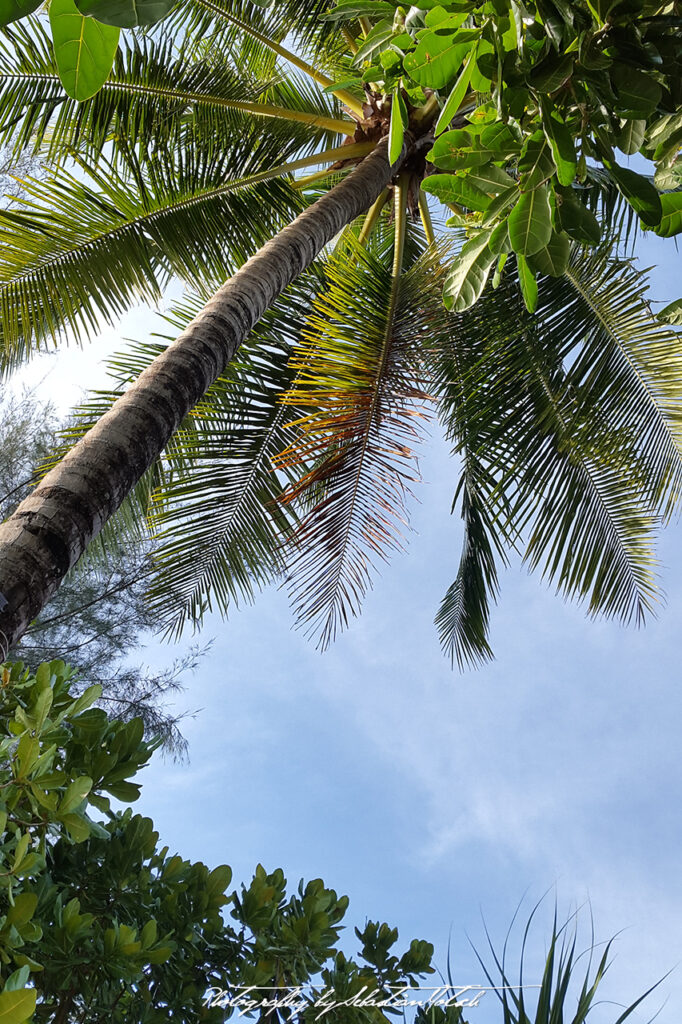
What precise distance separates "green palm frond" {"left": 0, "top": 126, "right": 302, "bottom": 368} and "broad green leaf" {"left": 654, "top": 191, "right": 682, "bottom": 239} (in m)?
3.92

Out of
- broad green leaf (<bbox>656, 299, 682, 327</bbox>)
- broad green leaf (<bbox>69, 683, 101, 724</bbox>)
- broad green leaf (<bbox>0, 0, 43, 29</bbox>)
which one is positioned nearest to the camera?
broad green leaf (<bbox>0, 0, 43, 29</bbox>)

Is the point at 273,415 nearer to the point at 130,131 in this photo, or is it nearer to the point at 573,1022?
the point at 130,131

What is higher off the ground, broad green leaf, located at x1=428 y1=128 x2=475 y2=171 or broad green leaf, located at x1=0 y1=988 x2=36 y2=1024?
broad green leaf, located at x1=428 y1=128 x2=475 y2=171

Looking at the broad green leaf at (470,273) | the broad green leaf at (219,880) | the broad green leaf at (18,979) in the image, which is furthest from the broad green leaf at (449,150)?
the broad green leaf at (219,880)

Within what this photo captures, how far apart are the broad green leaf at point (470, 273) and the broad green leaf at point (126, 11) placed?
2.05ft

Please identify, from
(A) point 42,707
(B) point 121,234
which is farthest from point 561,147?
(B) point 121,234

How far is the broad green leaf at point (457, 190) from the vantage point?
42.8 inches

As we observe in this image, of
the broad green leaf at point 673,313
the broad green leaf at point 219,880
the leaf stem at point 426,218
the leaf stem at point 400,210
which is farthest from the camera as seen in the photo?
the leaf stem at point 426,218

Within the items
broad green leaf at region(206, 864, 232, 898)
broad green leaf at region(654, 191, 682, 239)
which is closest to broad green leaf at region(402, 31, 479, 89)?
broad green leaf at region(654, 191, 682, 239)

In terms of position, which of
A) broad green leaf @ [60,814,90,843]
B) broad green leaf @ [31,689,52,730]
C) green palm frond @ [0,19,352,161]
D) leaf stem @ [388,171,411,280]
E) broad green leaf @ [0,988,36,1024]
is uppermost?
leaf stem @ [388,171,411,280]

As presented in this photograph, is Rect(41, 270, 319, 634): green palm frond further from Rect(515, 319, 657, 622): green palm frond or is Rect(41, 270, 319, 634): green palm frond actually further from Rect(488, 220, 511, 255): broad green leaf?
Rect(488, 220, 511, 255): broad green leaf

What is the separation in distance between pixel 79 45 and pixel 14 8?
0.09 m

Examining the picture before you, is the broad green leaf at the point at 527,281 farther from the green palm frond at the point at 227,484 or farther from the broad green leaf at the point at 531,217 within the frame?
the green palm frond at the point at 227,484

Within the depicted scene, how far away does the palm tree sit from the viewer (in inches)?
163
